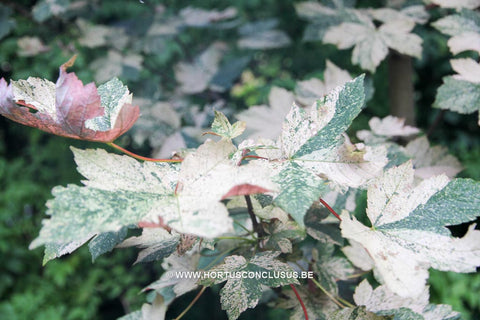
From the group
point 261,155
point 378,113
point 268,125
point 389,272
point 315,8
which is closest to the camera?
point 389,272

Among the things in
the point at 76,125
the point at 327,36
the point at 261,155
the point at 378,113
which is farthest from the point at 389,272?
the point at 378,113

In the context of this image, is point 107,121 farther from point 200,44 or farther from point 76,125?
point 200,44

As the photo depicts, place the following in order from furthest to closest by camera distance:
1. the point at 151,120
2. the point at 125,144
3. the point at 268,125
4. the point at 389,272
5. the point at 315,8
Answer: the point at 125,144, the point at 151,120, the point at 315,8, the point at 268,125, the point at 389,272

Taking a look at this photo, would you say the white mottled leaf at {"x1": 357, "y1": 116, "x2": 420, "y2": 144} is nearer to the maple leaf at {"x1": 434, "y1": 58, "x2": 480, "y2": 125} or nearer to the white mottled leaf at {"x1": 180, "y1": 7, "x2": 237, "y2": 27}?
the maple leaf at {"x1": 434, "y1": 58, "x2": 480, "y2": 125}

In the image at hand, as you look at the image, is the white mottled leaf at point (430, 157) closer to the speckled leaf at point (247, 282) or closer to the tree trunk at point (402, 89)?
the tree trunk at point (402, 89)

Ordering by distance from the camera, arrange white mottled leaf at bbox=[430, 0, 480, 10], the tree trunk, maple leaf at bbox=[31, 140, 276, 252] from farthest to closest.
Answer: the tree trunk, white mottled leaf at bbox=[430, 0, 480, 10], maple leaf at bbox=[31, 140, 276, 252]

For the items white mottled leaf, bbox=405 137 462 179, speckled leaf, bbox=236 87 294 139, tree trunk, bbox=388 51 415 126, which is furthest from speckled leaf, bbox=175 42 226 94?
white mottled leaf, bbox=405 137 462 179
